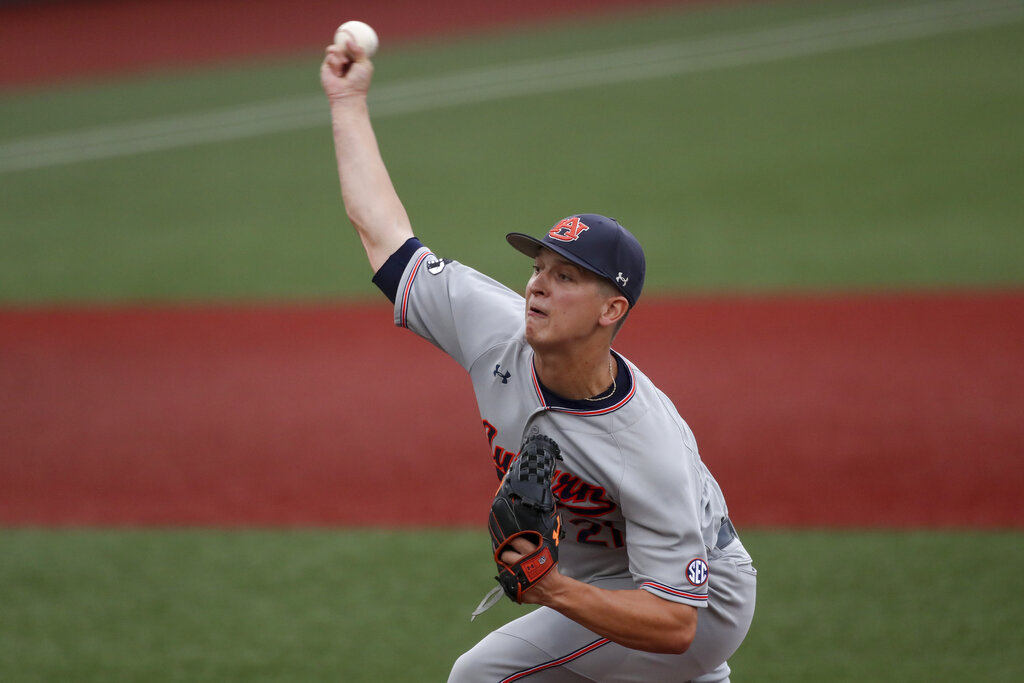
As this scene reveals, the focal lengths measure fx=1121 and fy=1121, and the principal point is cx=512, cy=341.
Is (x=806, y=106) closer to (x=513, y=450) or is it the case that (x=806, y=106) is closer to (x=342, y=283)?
(x=342, y=283)

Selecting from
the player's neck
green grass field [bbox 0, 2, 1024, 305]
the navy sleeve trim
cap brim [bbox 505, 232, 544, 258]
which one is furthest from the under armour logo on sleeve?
green grass field [bbox 0, 2, 1024, 305]

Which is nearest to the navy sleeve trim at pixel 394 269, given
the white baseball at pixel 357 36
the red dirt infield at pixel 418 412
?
the white baseball at pixel 357 36

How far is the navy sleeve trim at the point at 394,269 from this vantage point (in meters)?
3.43

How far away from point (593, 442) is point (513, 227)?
888 centimetres

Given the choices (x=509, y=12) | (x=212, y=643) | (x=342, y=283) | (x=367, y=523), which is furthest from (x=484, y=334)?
(x=509, y=12)

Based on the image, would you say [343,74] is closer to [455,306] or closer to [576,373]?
[455,306]

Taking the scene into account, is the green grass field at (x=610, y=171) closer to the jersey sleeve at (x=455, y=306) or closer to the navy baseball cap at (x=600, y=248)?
the jersey sleeve at (x=455, y=306)

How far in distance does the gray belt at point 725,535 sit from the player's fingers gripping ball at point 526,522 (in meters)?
0.68

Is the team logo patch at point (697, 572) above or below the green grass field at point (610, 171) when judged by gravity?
below

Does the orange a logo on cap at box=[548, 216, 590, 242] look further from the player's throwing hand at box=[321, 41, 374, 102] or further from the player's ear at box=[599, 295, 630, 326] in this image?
the player's throwing hand at box=[321, 41, 374, 102]

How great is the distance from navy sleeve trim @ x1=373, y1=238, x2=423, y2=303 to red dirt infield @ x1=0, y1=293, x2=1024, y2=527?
2.75 m

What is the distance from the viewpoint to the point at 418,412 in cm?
746

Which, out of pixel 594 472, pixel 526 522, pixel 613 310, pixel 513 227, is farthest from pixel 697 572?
pixel 513 227

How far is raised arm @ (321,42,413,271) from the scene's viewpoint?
3.49 metres
